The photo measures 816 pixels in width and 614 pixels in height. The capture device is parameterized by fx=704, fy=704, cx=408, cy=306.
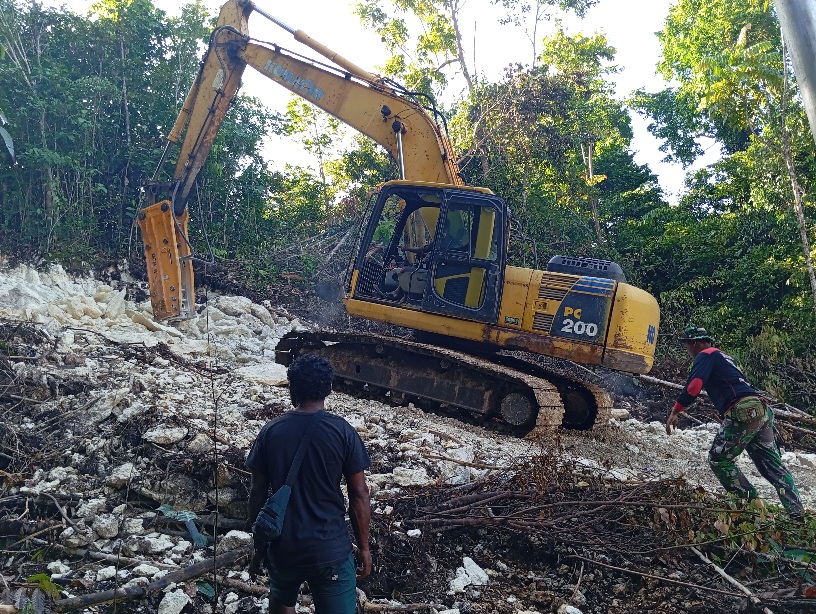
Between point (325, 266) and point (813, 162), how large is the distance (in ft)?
36.0

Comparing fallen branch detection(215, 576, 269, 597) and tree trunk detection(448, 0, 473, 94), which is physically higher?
tree trunk detection(448, 0, 473, 94)

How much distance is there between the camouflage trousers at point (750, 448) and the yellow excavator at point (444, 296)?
1874mm

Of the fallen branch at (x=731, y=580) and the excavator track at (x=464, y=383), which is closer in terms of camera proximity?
the fallen branch at (x=731, y=580)

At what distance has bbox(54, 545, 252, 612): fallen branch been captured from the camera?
3178 mm

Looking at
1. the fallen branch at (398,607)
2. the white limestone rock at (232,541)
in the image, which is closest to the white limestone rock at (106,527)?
the white limestone rock at (232,541)

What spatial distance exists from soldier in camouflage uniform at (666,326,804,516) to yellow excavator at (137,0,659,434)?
164 cm

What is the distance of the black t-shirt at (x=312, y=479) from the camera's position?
271 cm

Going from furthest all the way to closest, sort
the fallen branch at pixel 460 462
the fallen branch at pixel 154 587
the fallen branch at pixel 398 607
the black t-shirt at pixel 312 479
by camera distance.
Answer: the fallen branch at pixel 460 462 < the fallen branch at pixel 398 607 < the fallen branch at pixel 154 587 < the black t-shirt at pixel 312 479

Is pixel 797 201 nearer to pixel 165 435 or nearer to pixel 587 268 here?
pixel 587 268

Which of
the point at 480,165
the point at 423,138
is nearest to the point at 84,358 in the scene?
the point at 423,138

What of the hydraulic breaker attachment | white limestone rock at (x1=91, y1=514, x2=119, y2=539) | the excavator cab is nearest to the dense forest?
the hydraulic breaker attachment

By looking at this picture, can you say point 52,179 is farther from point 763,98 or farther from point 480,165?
point 763,98

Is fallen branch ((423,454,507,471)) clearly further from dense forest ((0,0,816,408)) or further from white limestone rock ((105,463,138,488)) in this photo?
dense forest ((0,0,816,408))

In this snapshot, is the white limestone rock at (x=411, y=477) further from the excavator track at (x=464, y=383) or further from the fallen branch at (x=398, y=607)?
the excavator track at (x=464, y=383)
